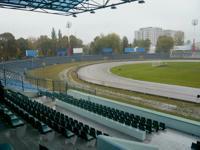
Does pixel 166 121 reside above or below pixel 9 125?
below

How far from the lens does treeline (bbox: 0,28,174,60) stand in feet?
171

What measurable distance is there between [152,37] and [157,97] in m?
170

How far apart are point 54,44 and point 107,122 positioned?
63.0m

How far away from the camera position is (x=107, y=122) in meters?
9.43

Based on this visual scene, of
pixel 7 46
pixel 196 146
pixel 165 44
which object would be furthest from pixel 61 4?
pixel 165 44

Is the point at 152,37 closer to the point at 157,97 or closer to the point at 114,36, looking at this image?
the point at 114,36

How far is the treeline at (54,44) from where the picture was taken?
52.2 metres

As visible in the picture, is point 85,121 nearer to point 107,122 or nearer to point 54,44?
point 107,122

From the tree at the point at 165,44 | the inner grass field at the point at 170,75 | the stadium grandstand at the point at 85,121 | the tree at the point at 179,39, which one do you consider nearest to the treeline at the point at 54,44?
the tree at the point at 165,44

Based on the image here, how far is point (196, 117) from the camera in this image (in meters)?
12.2

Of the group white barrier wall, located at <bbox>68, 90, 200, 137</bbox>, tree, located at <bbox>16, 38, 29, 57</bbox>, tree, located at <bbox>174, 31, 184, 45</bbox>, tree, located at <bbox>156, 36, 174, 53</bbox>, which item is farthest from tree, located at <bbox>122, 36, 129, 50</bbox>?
white barrier wall, located at <bbox>68, 90, 200, 137</bbox>

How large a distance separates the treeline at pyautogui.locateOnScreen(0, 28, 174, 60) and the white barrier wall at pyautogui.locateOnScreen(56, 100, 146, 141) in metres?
45.4

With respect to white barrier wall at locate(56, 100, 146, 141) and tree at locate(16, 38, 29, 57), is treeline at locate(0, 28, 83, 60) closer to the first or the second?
tree at locate(16, 38, 29, 57)

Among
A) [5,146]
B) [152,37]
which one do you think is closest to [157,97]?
[5,146]
